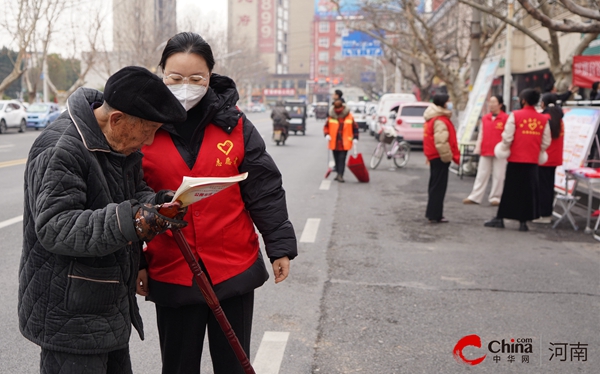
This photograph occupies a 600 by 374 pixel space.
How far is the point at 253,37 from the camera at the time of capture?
136 metres

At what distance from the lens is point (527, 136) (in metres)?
8.45

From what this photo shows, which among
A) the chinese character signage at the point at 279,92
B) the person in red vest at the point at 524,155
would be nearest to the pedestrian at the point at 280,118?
the person in red vest at the point at 524,155

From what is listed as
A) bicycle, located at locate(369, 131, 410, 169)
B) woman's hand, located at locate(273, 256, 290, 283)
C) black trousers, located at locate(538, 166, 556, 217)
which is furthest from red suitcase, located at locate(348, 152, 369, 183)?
woman's hand, located at locate(273, 256, 290, 283)

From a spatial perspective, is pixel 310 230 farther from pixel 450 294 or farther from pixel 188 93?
pixel 188 93

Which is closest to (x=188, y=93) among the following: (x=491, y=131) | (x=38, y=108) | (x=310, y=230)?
(x=310, y=230)

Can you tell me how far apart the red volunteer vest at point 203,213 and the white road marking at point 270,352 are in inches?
59.1

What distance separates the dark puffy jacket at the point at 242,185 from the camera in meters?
2.63

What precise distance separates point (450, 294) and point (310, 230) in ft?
10.0

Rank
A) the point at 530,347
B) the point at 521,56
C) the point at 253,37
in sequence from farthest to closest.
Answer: the point at 253,37 < the point at 521,56 < the point at 530,347

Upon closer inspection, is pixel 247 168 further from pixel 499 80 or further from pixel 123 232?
pixel 499 80

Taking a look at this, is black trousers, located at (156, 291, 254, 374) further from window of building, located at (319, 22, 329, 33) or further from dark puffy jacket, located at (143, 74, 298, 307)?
window of building, located at (319, 22, 329, 33)

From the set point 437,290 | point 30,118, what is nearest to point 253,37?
point 30,118

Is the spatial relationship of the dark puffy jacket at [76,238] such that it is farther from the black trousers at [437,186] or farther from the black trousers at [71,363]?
the black trousers at [437,186]

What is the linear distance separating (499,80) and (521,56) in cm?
371
